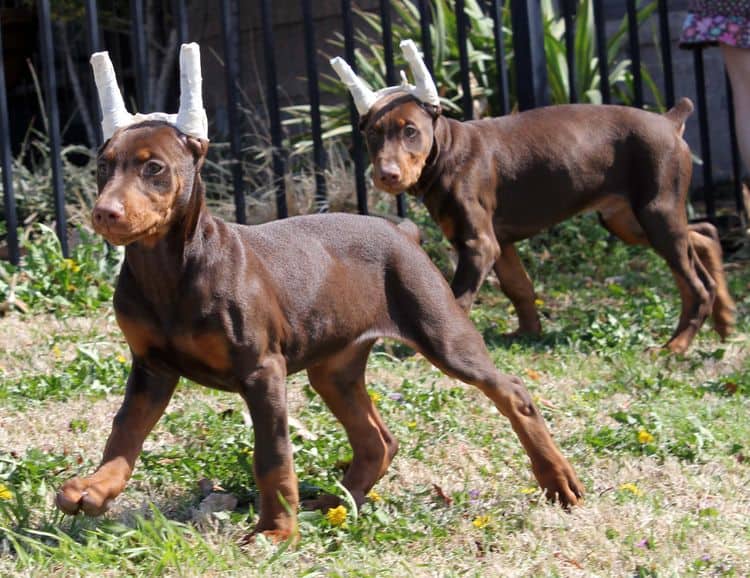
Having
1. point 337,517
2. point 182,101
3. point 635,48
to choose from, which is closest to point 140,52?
point 635,48

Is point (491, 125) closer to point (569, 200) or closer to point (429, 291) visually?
point (569, 200)

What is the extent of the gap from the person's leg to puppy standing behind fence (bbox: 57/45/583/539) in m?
3.25

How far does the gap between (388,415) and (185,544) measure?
1674mm

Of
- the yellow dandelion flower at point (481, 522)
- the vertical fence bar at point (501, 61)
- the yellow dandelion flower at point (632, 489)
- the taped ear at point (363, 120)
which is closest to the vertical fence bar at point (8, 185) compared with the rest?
the taped ear at point (363, 120)

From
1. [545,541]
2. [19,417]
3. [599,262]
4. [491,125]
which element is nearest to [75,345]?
[19,417]

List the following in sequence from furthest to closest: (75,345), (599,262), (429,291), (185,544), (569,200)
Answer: (599,262)
(569,200)
(75,345)
(429,291)
(185,544)

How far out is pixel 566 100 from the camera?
27.2ft

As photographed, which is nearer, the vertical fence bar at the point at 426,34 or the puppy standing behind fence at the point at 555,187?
the puppy standing behind fence at the point at 555,187

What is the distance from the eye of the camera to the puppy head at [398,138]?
5578 mm

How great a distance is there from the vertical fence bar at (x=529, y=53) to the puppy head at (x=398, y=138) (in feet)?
5.97

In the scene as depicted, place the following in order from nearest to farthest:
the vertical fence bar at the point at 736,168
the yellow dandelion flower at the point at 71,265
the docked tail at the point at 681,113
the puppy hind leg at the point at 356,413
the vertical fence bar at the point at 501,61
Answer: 1. the puppy hind leg at the point at 356,413
2. the docked tail at the point at 681,113
3. the yellow dandelion flower at the point at 71,265
4. the vertical fence bar at the point at 501,61
5. the vertical fence bar at the point at 736,168

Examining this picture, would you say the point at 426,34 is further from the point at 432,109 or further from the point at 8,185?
→ the point at 8,185

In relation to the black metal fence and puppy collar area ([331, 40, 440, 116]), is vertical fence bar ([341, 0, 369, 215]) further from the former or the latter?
puppy collar area ([331, 40, 440, 116])

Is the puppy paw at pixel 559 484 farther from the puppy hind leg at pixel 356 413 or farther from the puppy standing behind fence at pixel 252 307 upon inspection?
the puppy hind leg at pixel 356 413
